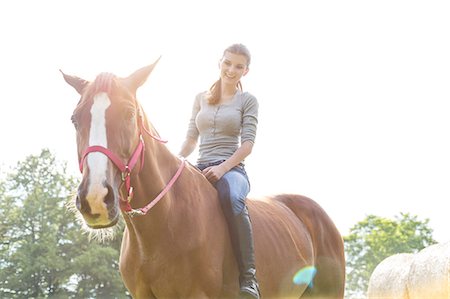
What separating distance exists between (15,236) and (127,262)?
3994cm

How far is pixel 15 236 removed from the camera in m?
42.5

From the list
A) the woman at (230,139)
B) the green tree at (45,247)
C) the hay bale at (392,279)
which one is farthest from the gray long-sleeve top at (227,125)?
the green tree at (45,247)

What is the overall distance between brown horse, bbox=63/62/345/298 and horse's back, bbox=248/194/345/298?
84 centimetres

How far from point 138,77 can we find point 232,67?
1.36 m

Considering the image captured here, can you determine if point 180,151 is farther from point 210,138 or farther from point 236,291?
point 236,291

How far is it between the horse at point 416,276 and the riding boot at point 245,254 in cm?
1208

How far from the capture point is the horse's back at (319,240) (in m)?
7.01

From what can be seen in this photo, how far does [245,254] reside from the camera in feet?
17.0

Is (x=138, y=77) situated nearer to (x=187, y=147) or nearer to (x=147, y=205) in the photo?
(x=147, y=205)

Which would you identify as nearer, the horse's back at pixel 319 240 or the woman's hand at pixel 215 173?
the woman's hand at pixel 215 173

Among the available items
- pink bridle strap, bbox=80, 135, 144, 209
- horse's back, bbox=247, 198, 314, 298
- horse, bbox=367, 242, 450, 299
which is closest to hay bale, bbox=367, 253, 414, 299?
horse, bbox=367, 242, 450, 299

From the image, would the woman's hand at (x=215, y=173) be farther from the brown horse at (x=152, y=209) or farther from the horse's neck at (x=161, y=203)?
the horse's neck at (x=161, y=203)

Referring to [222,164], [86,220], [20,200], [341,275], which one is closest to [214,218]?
[222,164]

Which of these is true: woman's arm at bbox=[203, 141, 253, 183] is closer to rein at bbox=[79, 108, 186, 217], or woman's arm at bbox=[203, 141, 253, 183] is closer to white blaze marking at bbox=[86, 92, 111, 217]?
rein at bbox=[79, 108, 186, 217]
